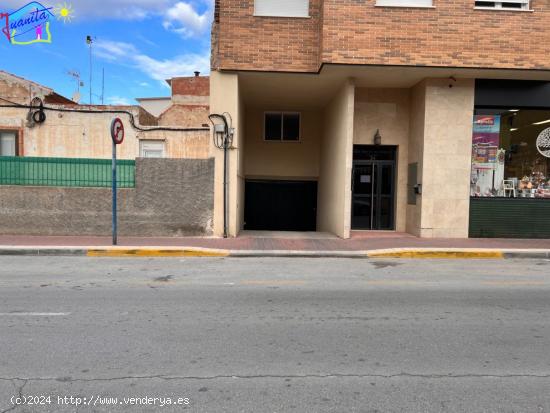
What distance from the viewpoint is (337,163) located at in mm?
13836

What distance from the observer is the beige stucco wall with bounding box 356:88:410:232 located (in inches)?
568

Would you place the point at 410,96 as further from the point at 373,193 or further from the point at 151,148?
the point at 151,148

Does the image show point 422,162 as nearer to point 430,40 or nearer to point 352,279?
point 430,40

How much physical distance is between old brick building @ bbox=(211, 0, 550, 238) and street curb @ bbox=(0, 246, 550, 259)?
2.38 meters

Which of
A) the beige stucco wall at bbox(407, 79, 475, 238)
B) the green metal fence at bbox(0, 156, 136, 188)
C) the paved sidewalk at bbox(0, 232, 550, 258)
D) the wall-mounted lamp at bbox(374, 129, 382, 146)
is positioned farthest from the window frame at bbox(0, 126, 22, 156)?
the beige stucco wall at bbox(407, 79, 475, 238)

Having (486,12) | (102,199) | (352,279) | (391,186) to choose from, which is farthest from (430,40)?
(102,199)

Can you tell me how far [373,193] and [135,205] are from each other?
7615mm

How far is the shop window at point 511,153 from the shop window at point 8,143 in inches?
607

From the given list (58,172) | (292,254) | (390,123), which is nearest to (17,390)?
(292,254)

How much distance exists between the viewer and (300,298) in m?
6.48

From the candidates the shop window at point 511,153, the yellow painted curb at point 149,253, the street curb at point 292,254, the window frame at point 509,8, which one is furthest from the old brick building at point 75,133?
the window frame at point 509,8

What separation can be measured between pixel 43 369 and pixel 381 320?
3692 millimetres

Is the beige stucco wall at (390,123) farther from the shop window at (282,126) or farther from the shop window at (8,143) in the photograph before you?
the shop window at (8,143)

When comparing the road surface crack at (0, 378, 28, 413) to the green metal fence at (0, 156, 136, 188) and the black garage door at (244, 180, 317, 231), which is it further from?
the black garage door at (244, 180, 317, 231)
